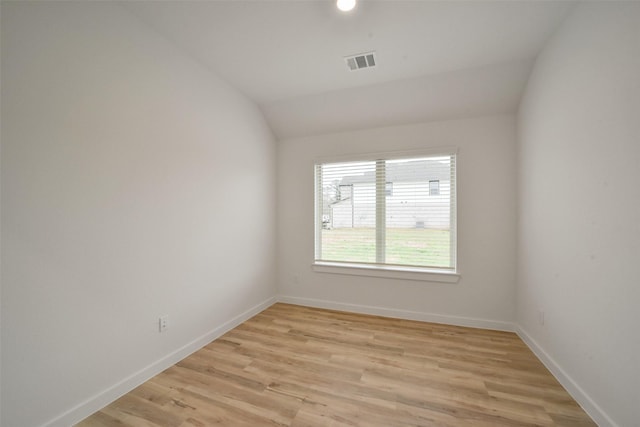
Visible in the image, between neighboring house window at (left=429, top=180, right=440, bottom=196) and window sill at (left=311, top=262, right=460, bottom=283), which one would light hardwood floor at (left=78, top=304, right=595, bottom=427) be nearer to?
window sill at (left=311, top=262, right=460, bottom=283)

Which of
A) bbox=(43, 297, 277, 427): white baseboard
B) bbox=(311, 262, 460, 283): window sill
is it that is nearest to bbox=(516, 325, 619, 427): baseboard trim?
bbox=(311, 262, 460, 283): window sill

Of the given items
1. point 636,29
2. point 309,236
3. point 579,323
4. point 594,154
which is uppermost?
point 636,29

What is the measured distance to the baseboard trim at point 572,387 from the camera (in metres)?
1.55

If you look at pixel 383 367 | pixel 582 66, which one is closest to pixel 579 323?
pixel 383 367

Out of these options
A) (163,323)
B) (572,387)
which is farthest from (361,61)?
(572,387)

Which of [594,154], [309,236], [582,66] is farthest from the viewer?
[309,236]

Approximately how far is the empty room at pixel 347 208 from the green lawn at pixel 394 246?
32 millimetres

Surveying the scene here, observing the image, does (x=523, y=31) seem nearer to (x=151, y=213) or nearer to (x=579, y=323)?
(x=579, y=323)

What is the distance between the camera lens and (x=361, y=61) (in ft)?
8.19

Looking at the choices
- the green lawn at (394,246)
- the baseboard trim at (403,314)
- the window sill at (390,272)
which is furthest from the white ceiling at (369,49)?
the baseboard trim at (403,314)

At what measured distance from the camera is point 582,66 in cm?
176

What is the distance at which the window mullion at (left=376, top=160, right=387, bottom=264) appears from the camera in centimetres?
342

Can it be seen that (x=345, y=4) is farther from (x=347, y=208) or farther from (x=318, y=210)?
(x=318, y=210)

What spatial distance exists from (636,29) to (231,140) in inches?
121
